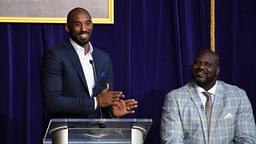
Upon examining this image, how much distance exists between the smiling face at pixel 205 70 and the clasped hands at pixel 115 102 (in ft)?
3.83

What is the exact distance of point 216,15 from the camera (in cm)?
421

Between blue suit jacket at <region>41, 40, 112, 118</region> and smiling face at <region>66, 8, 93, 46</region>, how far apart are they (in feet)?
0.20

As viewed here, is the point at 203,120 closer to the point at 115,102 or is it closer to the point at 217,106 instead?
the point at 217,106

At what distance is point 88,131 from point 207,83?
5.05 feet

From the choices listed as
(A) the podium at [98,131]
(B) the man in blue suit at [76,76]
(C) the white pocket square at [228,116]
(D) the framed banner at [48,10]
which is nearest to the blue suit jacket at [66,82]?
(B) the man in blue suit at [76,76]

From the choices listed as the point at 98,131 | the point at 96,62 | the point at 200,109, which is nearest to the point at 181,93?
the point at 200,109

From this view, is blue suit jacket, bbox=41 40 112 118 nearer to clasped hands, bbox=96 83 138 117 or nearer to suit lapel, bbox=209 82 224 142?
clasped hands, bbox=96 83 138 117

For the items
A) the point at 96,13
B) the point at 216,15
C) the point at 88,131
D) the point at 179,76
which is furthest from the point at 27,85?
the point at 88,131

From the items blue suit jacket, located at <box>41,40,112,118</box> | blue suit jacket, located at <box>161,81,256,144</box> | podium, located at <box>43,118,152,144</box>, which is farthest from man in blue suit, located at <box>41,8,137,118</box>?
blue suit jacket, located at <box>161,81,256,144</box>

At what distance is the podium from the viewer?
201 centimetres

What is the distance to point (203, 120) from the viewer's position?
3328 mm

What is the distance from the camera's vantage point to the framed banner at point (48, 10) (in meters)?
3.94

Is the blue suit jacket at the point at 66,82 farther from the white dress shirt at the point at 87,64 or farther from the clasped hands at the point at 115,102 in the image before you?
the clasped hands at the point at 115,102

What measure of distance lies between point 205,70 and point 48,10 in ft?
4.20
